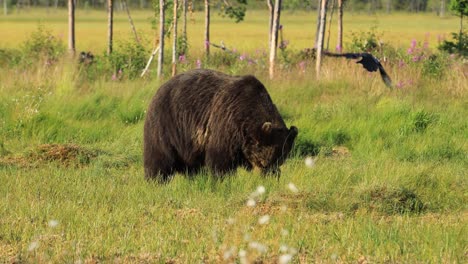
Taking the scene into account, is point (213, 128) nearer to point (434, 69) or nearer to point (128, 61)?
point (434, 69)

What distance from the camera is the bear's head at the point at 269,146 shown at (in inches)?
300

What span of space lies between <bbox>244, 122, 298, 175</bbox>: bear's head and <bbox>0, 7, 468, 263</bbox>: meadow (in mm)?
160

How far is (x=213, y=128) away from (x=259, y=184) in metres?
0.78

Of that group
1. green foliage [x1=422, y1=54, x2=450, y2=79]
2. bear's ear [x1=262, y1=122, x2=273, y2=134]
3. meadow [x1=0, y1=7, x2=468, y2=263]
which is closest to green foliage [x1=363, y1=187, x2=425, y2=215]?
meadow [x1=0, y1=7, x2=468, y2=263]

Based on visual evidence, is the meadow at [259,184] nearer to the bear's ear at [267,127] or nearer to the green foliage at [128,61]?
the bear's ear at [267,127]

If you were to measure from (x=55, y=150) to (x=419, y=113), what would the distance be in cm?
576

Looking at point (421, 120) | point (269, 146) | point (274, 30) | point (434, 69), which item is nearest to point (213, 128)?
point (269, 146)

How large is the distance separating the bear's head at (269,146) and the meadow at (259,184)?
0.52ft

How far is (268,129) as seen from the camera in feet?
24.8

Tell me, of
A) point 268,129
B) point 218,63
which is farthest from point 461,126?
point 218,63

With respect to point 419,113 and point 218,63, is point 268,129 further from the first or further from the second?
point 218,63

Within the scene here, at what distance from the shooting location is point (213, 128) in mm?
8008

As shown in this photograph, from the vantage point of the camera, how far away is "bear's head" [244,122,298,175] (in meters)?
7.62

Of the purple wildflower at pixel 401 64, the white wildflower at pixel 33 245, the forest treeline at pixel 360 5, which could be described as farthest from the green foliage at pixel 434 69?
the forest treeline at pixel 360 5
